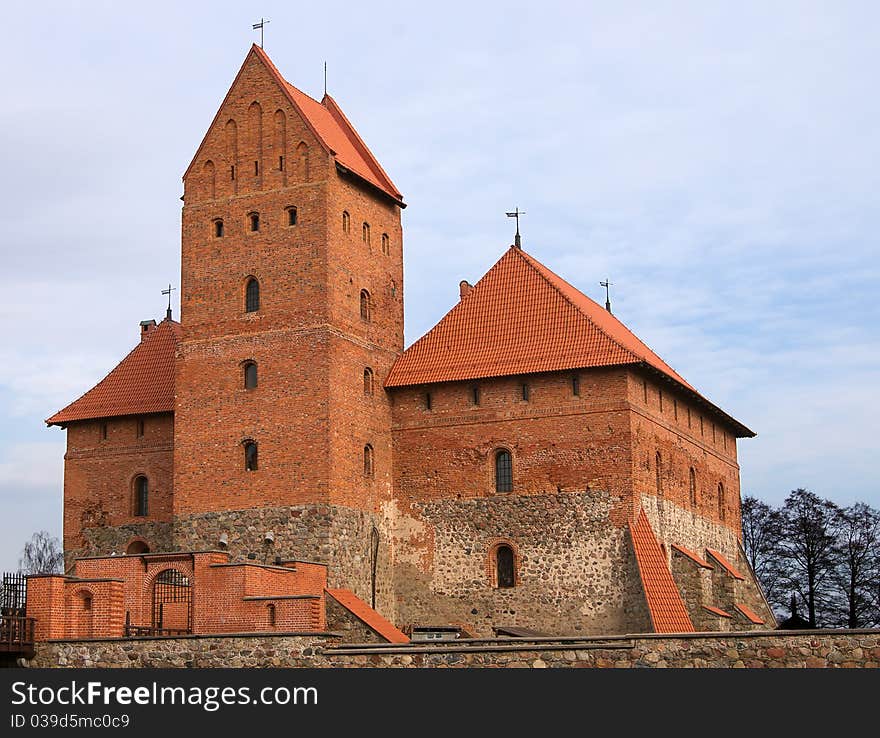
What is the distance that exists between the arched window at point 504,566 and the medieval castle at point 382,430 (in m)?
0.06

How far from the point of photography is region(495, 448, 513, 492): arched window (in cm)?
3344

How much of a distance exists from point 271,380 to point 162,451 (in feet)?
17.0

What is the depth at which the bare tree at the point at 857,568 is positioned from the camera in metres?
55.9

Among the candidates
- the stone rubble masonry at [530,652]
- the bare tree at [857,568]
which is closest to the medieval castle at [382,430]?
the stone rubble masonry at [530,652]

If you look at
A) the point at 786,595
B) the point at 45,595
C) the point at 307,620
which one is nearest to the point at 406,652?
the point at 307,620

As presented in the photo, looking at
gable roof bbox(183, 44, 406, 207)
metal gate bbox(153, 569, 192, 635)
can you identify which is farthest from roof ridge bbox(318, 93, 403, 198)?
metal gate bbox(153, 569, 192, 635)

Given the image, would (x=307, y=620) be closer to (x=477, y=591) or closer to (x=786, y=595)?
(x=477, y=591)

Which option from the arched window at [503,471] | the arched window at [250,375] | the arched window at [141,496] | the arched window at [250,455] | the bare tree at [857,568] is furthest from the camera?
the bare tree at [857,568]

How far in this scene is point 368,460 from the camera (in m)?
33.9

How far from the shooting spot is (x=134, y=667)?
25953 millimetres

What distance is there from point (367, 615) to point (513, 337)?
838 cm

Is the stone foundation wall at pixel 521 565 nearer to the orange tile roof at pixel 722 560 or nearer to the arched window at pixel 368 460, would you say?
the arched window at pixel 368 460

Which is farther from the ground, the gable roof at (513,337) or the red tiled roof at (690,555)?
the gable roof at (513,337)

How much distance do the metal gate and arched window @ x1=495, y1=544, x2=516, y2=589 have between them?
7.63 metres
